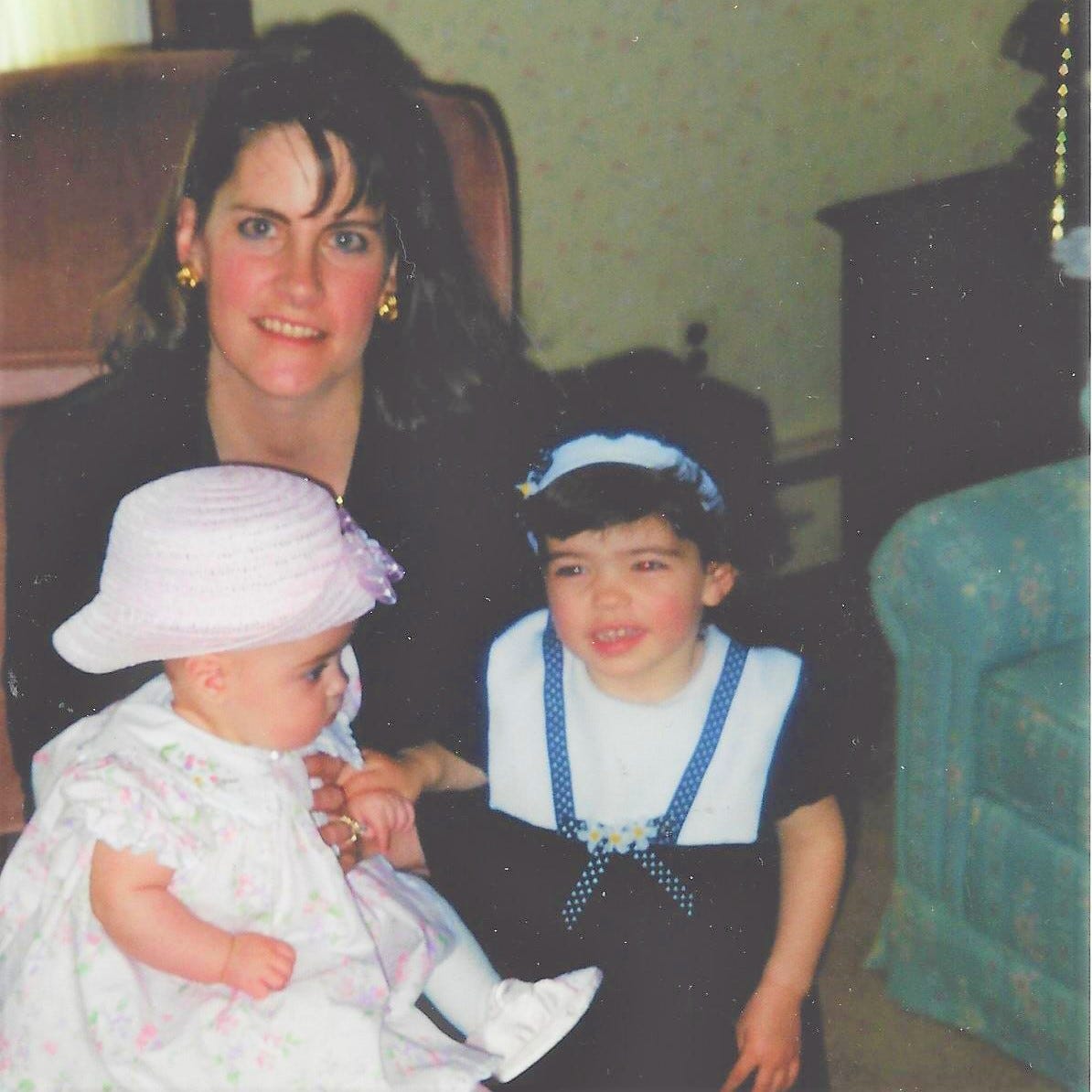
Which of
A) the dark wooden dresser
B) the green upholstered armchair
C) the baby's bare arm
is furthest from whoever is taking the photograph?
the dark wooden dresser

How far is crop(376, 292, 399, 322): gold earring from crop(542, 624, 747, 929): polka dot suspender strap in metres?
0.49

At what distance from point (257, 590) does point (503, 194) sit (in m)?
0.85

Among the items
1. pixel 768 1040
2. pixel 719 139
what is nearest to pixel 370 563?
pixel 768 1040

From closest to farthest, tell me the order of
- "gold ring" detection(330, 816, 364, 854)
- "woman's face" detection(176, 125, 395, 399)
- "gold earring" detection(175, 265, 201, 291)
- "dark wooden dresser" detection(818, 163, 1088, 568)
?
"gold ring" detection(330, 816, 364, 854)
"woman's face" detection(176, 125, 395, 399)
"gold earring" detection(175, 265, 201, 291)
"dark wooden dresser" detection(818, 163, 1088, 568)

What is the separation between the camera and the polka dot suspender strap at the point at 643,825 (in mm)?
1409

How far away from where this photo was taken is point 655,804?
56.4 inches

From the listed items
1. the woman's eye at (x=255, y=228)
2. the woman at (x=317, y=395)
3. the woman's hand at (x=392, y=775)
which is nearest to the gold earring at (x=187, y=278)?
the woman at (x=317, y=395)

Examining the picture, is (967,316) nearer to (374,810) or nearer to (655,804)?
(655,804)

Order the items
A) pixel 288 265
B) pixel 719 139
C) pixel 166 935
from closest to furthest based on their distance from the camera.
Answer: pixel 166 935 < pixel 288 265 < pixel 719 139

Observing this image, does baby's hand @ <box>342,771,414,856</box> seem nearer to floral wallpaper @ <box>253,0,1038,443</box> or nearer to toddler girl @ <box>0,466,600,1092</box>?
toddler girl @ <box>0,466,600,1092</box>

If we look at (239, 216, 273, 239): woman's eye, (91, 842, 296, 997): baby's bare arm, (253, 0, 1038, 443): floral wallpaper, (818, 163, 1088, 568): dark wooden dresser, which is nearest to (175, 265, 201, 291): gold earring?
(239, 216, 273, 239): woman's eye

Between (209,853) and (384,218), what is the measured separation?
689 millimetres

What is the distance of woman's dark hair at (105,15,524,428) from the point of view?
1.53m

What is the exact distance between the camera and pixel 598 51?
8.95 feet
